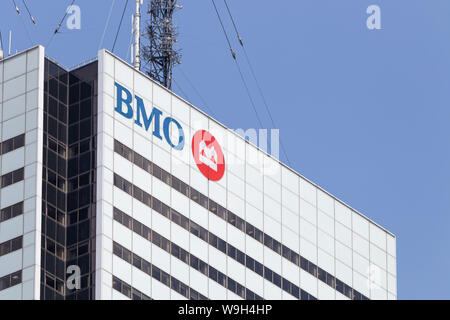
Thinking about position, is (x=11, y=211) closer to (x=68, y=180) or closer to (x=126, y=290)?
(x=68, y=180)

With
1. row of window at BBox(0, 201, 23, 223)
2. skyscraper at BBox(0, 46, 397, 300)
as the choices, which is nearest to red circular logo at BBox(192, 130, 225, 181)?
skyscraper at BBox(0, 46, 397, 300)

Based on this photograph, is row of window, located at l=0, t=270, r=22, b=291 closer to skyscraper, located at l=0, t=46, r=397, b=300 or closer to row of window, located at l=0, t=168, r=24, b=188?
skyscraper, located at l=0, t=46, r=397, b=300

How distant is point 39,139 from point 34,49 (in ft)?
28.8

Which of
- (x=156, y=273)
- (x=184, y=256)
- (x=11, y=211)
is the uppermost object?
(x=11, y=211)

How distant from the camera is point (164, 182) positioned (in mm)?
160250

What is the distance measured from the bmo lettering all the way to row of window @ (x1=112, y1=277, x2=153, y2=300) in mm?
16400

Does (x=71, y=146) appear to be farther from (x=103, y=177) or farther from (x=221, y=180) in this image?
(x=221, y=180)

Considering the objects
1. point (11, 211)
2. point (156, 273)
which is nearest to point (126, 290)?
point (156, 273)

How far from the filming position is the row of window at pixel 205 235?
156 m

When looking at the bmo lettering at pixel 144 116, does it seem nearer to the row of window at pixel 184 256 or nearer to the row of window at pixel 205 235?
the row of window at pixel 205 235

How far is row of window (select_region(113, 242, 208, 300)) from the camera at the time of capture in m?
153

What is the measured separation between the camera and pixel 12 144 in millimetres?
154250

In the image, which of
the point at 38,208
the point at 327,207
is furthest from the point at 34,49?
the point at 327,207

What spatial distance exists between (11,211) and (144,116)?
1683 cm
